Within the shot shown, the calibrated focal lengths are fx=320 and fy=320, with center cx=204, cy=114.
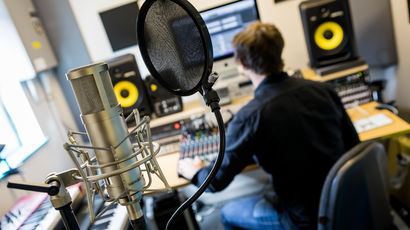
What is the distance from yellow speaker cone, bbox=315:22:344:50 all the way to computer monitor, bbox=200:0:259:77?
0.39m

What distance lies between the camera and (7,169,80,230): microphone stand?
1.46 ft

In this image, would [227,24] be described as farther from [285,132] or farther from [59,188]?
[59,188]

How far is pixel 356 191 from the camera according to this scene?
3.18ft

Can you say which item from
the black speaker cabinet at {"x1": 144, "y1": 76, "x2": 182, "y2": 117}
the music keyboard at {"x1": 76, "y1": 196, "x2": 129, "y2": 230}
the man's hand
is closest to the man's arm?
the man's hand

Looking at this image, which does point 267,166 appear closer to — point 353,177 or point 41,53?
point 353,177

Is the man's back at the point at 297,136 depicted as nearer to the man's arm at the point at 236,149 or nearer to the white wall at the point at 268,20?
the man's arm at the point at 236,149

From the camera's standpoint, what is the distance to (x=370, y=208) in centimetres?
103

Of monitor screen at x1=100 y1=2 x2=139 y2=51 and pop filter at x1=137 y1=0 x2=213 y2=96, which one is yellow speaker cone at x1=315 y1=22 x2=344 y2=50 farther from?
pop filter at x1=137 y1=0 x2=213 y2=96

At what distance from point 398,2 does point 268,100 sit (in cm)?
134

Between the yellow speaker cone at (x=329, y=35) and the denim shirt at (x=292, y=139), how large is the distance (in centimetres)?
68

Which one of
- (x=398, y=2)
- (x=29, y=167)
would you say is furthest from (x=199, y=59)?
(x=398, y=2)

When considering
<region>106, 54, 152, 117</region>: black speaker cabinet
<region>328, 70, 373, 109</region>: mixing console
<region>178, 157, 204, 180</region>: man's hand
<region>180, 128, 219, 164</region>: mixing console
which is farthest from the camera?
<region>328, 70, 373, 109</region>: mixing console

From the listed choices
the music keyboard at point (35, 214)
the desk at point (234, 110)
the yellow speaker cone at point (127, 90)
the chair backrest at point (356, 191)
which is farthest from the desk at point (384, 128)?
the music keyboard at point (35, 214)

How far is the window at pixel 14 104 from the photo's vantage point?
1.27 metres
